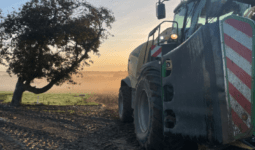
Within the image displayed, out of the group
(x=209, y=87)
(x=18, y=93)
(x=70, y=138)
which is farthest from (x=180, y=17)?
(x=18, y=93)

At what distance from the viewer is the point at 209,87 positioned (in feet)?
7.54

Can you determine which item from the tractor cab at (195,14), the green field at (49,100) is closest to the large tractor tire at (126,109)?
the tractor cab at (195,14)

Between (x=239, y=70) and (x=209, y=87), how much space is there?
35 centimetres

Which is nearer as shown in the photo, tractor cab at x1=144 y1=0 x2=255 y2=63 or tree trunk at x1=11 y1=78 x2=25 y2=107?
tractor cab at x1=144 y1=0 x2=255 y2=63

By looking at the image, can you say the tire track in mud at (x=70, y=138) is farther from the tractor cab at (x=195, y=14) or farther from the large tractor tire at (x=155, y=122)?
the tractor cab at (x=195, y=14)

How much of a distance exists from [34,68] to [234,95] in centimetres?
1196

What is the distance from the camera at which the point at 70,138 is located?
4.85 meters

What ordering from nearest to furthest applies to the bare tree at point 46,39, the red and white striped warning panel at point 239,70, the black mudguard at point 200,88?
the red and white striped warning panel at point 239,70 → the black mudguard at point 200,88 → the bare tree at point 46,39

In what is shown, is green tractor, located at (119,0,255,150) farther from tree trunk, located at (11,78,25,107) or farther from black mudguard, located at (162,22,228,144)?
tree trunk, located at (11,78,25,107)

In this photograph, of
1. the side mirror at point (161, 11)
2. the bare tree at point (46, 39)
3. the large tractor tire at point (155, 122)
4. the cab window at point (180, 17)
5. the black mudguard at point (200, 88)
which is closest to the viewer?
the black mudguard at point (200, 88)

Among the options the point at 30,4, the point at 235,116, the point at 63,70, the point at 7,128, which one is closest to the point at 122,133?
the point at 7,128

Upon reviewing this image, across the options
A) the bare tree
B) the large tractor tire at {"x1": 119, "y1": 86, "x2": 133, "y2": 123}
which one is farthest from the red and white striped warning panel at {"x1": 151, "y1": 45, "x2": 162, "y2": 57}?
the bare tree

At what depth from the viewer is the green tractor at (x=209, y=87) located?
2.11 meters

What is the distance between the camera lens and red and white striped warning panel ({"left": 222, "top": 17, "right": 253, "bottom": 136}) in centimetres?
209
